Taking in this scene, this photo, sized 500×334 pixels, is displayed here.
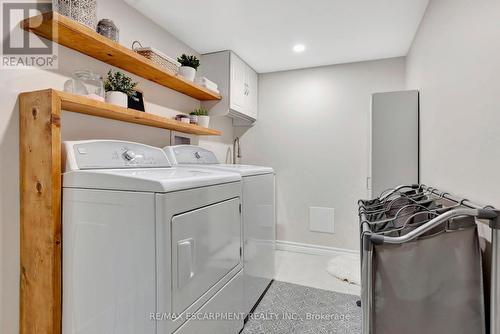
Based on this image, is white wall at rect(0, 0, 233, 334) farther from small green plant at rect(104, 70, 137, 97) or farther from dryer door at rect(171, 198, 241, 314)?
dryer door at rect(171, 198, 241, 314)

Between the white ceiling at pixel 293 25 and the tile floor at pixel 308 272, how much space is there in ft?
7.69

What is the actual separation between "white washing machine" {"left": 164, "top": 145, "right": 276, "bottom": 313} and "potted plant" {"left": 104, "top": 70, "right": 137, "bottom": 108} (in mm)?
580

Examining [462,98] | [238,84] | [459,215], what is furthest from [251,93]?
[459,215]

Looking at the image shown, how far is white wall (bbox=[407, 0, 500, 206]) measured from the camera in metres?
0.99

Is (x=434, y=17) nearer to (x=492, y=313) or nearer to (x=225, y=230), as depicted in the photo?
(x=492, y=313)

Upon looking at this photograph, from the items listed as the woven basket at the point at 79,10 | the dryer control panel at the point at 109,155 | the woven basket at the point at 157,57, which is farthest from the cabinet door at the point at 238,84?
the woven basket at the point at 79,10

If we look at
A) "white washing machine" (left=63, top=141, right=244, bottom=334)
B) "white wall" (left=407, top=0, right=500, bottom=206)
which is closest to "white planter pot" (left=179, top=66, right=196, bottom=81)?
"white washing machine" (left=63, top=141, right=244, bottom=334)

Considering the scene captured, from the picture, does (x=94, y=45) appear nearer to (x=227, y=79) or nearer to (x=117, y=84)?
(x=117, y=84)

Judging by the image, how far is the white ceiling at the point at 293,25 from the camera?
1898mm

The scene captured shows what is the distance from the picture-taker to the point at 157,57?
184 centimetres

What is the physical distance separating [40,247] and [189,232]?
702 mm

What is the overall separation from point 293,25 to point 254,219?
167 centimetres

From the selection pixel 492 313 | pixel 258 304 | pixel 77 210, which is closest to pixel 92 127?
pixel 77 210

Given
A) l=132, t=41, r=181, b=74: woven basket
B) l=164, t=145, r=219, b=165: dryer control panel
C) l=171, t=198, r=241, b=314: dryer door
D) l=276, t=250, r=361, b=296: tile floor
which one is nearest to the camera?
l=171, t=198, r=241, b=314: dryer door
